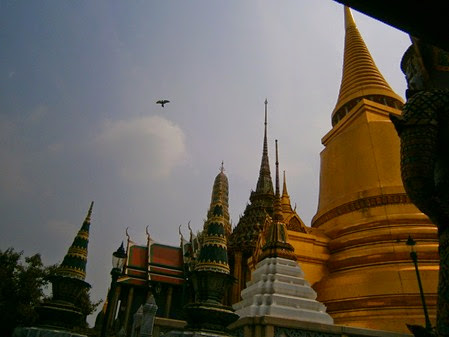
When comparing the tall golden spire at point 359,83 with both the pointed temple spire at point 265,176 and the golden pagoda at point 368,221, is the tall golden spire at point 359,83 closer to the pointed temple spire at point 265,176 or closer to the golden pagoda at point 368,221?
the golden pagoda at point 368,221

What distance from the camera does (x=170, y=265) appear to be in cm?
2102

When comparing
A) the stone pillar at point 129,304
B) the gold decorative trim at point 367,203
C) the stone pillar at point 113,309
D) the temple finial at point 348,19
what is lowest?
the stone pillar at point 113,309

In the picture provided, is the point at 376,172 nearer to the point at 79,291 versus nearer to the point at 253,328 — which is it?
the point at 253,328

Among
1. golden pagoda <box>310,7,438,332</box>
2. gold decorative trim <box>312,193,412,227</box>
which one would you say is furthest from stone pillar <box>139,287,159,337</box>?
gold decorative trim <box>312,193,412,227</box>

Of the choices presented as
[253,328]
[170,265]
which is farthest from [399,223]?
[170,265]

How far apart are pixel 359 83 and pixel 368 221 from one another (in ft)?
24.4

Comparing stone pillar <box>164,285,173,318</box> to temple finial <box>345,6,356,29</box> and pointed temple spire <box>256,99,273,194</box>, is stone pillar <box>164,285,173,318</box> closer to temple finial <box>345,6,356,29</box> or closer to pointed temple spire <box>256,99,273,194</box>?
pointed temple spire <box>256,99,273,194</box>

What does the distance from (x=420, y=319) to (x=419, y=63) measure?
7.88 meters

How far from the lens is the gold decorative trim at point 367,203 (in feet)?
36.9

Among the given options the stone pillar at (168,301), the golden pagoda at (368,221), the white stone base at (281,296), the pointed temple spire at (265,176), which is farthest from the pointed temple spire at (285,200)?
the stone pillar at (168,301)

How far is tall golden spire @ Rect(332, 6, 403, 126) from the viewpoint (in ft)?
49.8

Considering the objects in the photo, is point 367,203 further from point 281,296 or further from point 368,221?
point 281,296

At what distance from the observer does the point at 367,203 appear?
11625 mm

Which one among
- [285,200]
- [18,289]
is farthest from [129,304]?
[285,200]
